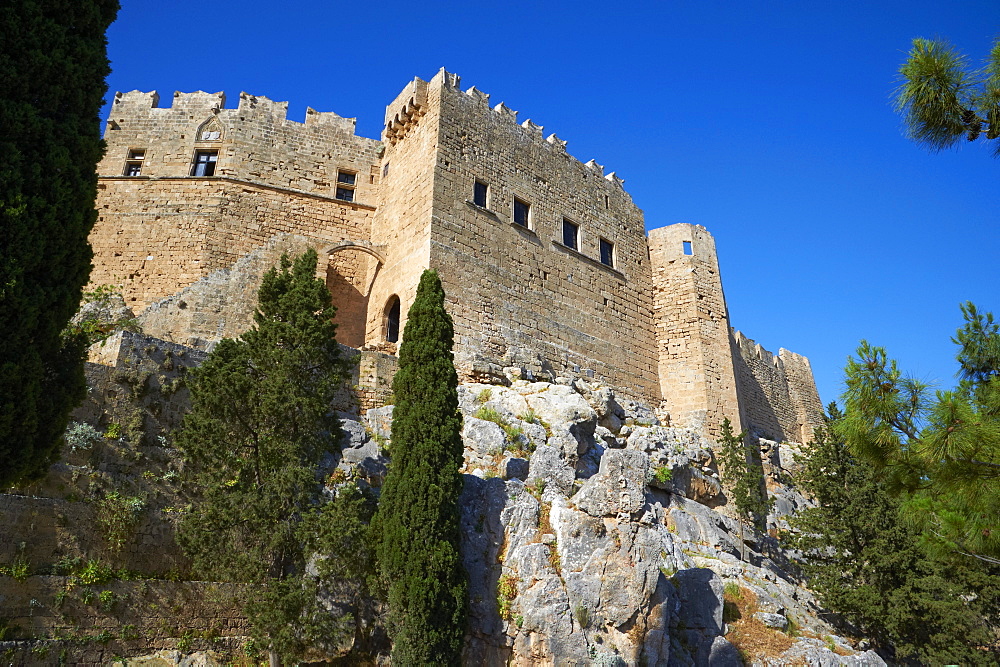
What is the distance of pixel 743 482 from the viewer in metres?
17.9

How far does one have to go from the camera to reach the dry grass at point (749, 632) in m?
12.5

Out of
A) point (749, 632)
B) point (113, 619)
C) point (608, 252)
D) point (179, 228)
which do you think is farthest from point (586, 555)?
point (179, 228)

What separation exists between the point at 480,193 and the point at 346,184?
183 inches

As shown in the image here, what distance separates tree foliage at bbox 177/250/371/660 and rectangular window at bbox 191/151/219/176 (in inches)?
428

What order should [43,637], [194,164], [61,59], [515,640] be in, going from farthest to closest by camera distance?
[194,164], [515,640], [43,637], [61,59]

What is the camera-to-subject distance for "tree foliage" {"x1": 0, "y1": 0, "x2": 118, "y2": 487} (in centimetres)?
665

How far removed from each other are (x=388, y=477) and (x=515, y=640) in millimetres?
3237

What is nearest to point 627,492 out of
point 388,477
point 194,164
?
point 388,477

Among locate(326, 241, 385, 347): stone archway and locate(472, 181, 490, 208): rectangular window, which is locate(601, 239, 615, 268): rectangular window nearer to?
locate(472, 181, 490, 208): rectangular window

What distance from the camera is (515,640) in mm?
10969

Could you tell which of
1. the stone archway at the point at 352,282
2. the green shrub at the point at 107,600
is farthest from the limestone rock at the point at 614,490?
the stone archway at the point at 352,282

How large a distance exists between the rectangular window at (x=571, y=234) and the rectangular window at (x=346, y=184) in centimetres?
662

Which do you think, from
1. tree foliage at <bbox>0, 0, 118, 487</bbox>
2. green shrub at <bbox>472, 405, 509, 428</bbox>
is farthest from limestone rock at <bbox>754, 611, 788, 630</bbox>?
tree foliage at <bbox>0, 0, 118, 487</bbox>

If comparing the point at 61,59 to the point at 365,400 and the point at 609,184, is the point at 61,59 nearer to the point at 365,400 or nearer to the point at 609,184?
the point at 365,400
